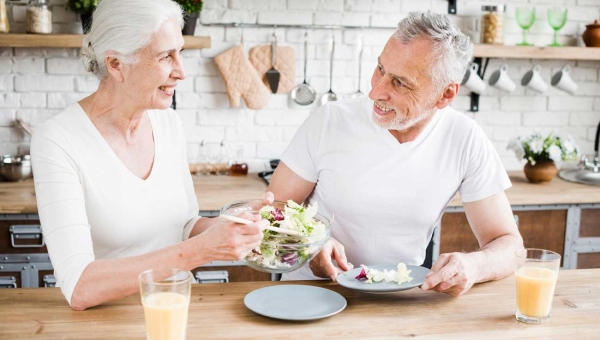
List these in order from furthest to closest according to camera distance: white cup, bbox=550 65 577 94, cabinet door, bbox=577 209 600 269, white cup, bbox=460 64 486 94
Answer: white cup, bbox=550 65 577 94, white cup, bbox=460 64 486 94, cabinet door, bbox=577 209 600 269

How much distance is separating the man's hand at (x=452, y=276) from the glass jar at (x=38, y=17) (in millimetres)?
2369

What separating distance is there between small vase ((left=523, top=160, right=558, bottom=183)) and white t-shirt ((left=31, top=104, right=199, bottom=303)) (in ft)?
6.77

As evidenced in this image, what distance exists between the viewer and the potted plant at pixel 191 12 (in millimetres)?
3297

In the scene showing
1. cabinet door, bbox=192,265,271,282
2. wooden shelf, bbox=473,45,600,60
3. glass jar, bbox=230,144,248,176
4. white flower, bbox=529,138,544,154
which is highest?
wooden shelf, bbox=473,45,600,60

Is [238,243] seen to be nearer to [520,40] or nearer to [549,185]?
[549,185]

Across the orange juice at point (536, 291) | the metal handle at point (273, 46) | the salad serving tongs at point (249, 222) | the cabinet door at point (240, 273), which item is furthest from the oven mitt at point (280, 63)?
the orange juice at point (536, 291)

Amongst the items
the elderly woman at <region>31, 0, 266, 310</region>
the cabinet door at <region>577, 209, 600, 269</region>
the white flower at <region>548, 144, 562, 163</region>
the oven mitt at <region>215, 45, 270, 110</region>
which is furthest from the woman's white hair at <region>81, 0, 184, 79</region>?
the cabinet door at <region>577, 209, 600, 269</region>

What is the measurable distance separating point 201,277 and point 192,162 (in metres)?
0.81

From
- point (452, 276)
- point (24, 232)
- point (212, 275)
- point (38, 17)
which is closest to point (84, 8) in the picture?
point (38, 17)

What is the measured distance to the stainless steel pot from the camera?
325 centimetres

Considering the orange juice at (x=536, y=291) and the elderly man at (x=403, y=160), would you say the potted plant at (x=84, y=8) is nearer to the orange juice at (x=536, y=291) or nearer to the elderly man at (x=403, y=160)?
the elderly man at (x=403, y=160)

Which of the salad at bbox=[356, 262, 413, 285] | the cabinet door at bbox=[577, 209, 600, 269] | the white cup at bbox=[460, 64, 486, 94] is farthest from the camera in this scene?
the white cup at bbox=[460, 64, 486, 94]

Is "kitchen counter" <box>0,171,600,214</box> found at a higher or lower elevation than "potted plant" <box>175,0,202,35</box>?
lower

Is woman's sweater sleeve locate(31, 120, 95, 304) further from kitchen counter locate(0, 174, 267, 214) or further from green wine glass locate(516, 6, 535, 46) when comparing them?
green wine glass locate(516, 6, 535, 46)
